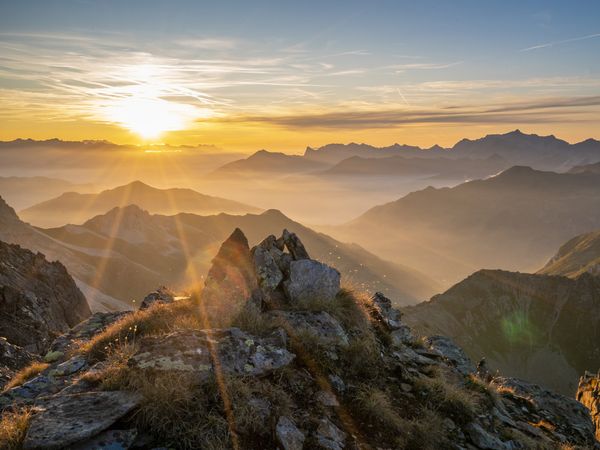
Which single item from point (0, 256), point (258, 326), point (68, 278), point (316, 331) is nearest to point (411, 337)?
point (316, 331)

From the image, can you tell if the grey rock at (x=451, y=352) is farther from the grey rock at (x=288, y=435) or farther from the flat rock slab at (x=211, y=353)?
the grey rock at (x=288, y=435)

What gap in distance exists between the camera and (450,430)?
33.9ft

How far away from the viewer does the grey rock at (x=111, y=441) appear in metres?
6.96

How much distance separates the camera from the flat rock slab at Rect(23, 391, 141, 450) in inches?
270

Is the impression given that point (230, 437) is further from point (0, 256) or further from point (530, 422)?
point (0, 256)

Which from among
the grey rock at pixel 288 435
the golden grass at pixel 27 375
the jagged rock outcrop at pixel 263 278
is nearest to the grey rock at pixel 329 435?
the grey rock at pixel 288 435

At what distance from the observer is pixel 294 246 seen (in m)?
15.2

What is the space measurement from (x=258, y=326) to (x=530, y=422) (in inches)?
392

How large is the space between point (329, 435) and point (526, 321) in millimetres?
182648

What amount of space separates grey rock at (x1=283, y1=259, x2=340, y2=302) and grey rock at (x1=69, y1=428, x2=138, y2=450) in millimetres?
6534

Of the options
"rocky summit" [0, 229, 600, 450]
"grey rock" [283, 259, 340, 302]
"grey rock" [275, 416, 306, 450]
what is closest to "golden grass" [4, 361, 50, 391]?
"rocky summit" [0, 229, 600, 450]

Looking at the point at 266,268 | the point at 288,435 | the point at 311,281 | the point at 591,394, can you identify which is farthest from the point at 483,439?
the point at 591,394

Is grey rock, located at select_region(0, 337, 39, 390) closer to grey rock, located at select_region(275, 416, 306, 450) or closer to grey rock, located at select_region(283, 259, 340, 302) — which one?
grey rock, located at select_region(283, 259, 340, 302)

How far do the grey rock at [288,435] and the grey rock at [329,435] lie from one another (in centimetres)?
40
